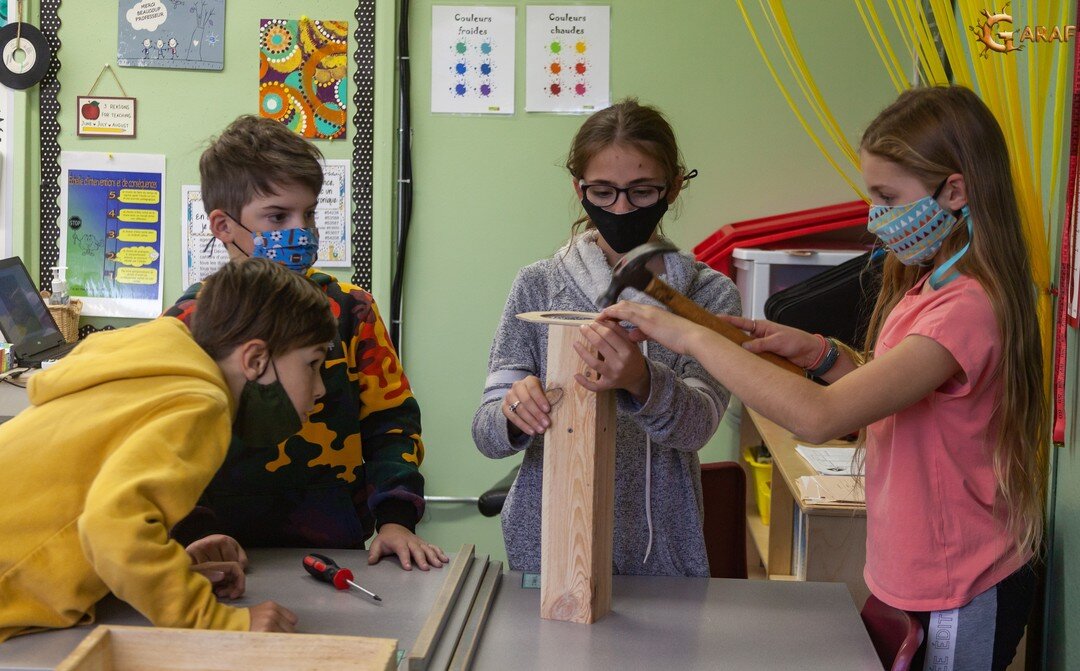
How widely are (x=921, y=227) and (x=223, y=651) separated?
1000mm

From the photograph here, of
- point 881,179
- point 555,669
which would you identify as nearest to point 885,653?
point 555,669

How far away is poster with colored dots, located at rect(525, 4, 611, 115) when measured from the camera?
307cm

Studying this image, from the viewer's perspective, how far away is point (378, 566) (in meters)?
1.45

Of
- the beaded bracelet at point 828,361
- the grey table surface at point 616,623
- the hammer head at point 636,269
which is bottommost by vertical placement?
the grey table surface at point 616,623

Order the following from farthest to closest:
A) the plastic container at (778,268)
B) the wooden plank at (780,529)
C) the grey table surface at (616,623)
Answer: the plastic container at (778,268) < the wooden plank at (780,529) < the grey table surface at (616,623)

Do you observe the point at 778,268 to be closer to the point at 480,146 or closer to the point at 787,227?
the point at 787,227

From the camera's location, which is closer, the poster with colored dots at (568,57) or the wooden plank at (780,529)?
the wooden plank at (780,529)

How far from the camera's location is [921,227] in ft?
4.49

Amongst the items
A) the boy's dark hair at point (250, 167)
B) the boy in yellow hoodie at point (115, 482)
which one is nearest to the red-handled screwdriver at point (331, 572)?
the boy in yellow hoodie at point (115, 482)

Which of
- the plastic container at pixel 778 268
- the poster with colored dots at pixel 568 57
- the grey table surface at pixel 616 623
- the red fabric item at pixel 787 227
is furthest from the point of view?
the poster with colored dots at pixel 568 57

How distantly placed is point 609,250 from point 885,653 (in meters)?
0.71

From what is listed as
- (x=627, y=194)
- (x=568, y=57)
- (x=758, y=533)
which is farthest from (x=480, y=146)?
(x=627, y=194)

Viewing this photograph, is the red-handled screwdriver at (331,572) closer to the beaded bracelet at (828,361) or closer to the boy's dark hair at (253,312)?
the boy's dark hair at (253,312)

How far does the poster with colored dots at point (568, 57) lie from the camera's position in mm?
3068
